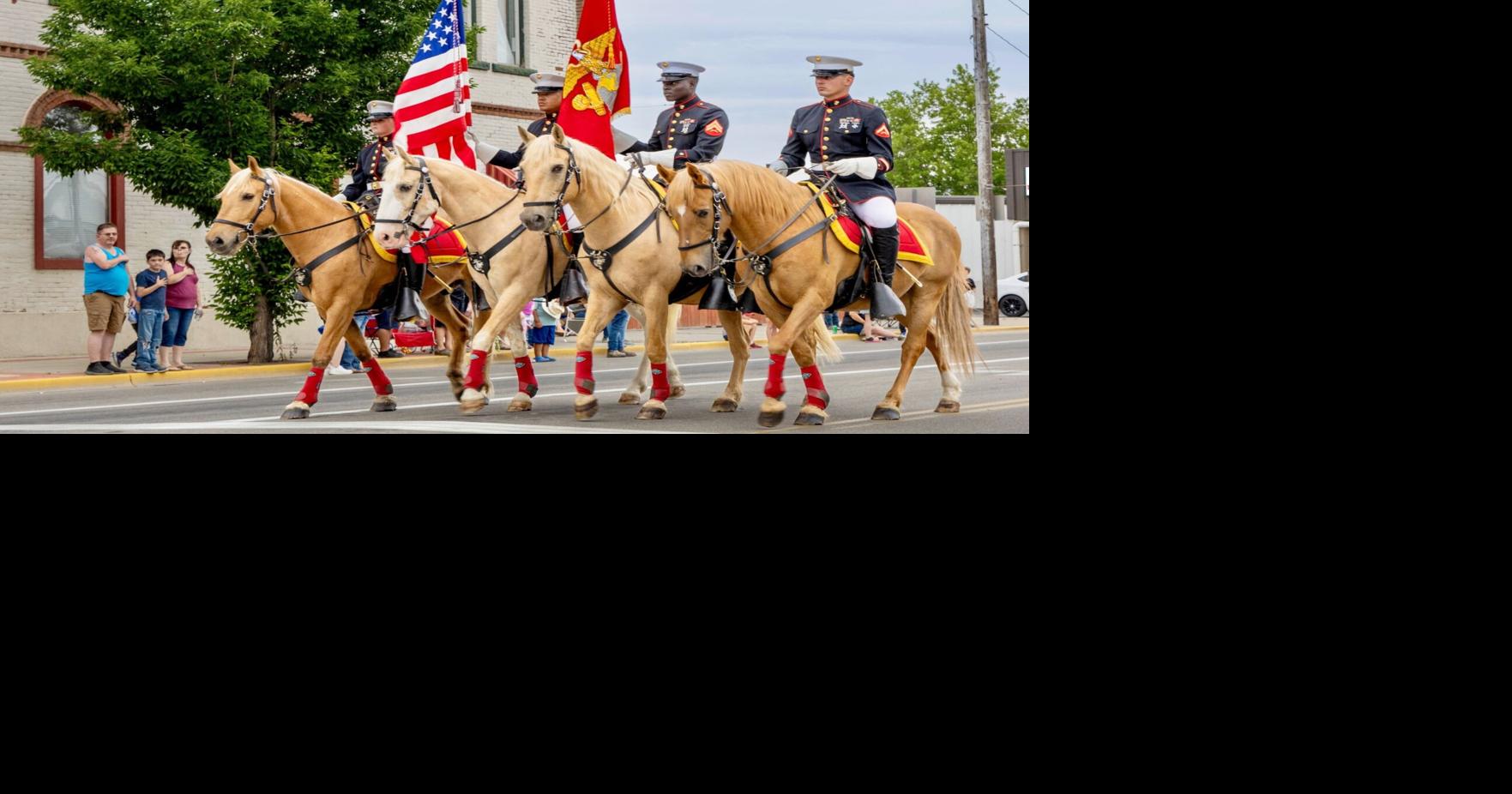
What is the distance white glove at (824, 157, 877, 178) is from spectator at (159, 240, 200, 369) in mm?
8410

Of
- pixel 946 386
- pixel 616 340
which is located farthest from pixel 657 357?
pixel 616 340

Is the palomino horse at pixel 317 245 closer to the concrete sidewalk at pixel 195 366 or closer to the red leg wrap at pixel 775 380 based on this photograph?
the concrete sidewalk at pixel 195 366

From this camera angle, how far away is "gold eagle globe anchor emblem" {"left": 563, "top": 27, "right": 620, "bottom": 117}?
38.4 feet

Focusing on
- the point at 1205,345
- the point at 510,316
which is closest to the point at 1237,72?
the point at 1205,345

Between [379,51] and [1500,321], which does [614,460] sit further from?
[379,51]

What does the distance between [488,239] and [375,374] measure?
1.37 m

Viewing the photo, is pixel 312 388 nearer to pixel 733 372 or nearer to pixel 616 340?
pixel 733 372

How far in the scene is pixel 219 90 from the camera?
1614 centimetres

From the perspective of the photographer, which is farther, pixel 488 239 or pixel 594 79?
pixel 594 79

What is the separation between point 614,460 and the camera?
299 inches

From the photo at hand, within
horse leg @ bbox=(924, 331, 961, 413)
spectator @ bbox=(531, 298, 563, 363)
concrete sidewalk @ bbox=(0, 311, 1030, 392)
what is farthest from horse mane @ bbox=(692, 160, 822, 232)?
spectator @ bbox=(531, 298, 563, 363)

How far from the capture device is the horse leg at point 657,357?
33.7 feet

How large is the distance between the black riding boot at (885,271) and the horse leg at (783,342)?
13.2 inches

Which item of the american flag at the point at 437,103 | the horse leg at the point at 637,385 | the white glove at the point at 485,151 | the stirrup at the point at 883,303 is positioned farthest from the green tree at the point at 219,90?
the stirrup at the point at 883,303
